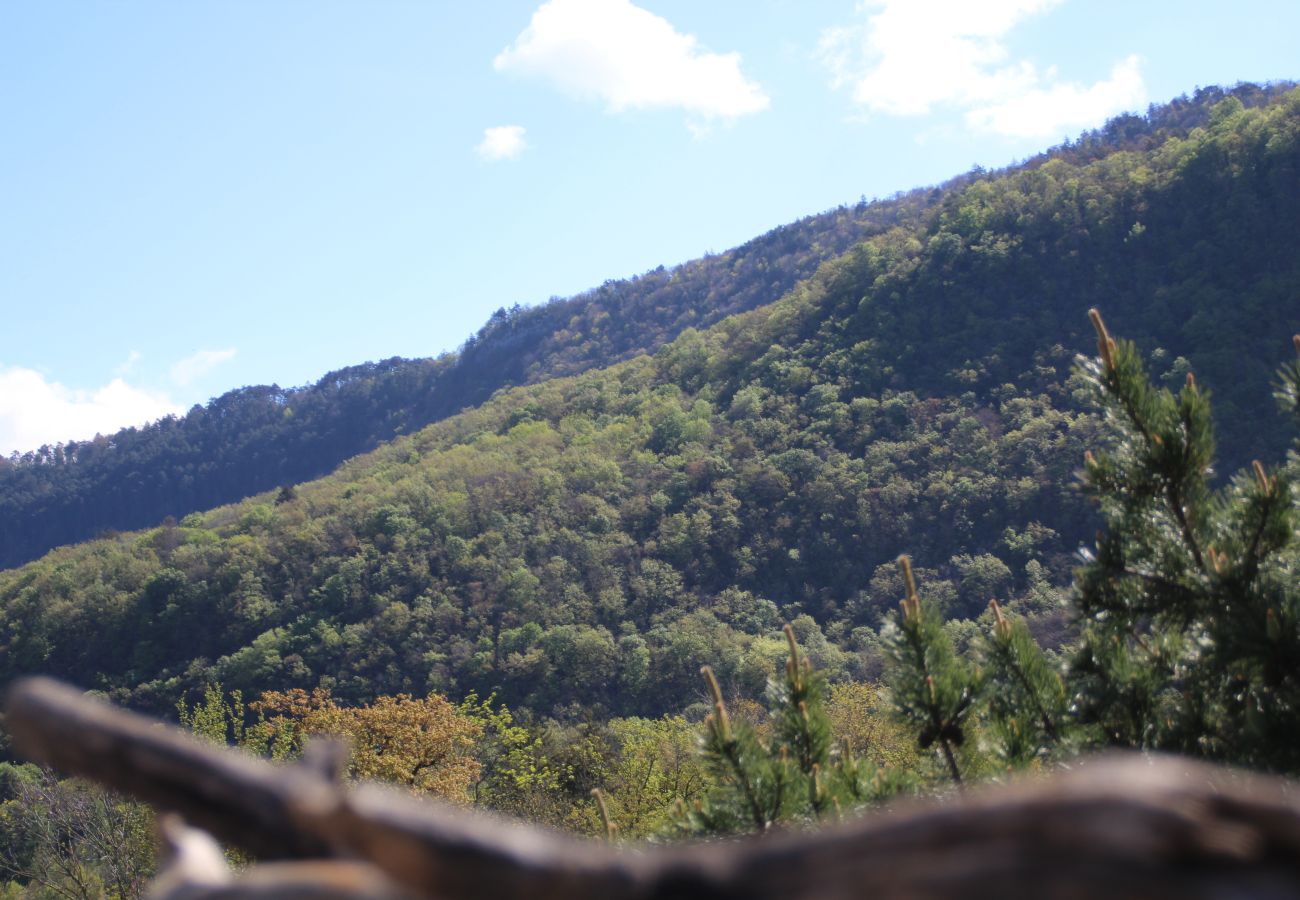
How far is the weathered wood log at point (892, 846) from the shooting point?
0.94 m

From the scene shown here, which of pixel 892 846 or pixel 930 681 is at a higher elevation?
pixel 892 846

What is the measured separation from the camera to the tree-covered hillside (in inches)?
1692

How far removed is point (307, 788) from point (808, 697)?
3.56 m

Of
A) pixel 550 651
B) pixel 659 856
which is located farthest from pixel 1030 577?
pixel 659 856

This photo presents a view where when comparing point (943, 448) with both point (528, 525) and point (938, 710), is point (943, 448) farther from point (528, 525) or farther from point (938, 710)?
point (938, 710)

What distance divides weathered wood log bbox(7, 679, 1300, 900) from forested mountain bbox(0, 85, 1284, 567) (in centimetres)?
9125

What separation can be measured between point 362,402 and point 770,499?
74863mm

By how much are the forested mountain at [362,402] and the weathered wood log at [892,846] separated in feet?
299

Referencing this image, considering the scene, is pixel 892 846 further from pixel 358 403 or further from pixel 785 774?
pixel 358 403

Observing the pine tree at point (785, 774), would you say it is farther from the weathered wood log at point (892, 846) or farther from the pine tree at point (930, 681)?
the weathered wood log at point (892, 846)

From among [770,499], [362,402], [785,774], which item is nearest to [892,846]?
[785,774]

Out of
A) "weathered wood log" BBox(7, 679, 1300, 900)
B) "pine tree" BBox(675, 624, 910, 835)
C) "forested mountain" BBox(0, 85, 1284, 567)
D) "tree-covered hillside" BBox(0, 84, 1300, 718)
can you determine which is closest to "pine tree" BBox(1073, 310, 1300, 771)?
"pine tree" BBox(675, 624, 910, 835)

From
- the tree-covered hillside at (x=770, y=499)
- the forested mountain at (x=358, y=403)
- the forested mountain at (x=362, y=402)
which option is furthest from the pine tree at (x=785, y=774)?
the forested mountain at (x=358, y=403)

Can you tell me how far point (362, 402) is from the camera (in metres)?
117
